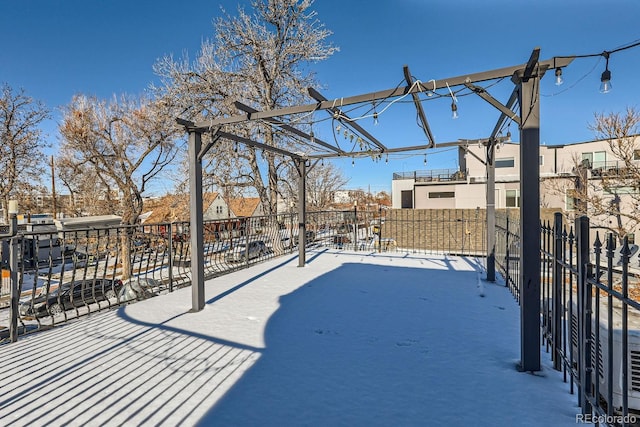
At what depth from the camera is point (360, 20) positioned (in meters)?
8.73

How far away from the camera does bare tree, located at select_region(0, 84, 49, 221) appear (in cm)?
1472

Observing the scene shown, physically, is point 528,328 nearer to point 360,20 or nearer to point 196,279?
point 196,279

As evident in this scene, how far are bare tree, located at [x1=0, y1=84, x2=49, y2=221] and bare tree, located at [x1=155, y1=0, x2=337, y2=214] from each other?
415 inches

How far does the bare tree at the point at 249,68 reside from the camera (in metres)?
9.74

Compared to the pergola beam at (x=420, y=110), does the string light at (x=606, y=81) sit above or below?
→ below

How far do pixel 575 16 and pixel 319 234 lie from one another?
9669 mm

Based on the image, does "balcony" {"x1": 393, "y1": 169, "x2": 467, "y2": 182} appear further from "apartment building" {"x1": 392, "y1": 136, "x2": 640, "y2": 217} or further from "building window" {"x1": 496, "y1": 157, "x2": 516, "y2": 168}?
"building window" {"x1": 496, "y1": 157, "x2": 516, "y2": 168}

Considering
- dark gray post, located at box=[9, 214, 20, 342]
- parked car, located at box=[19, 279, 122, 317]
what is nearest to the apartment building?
parked car, located at box=[19, 279, 122, 317]

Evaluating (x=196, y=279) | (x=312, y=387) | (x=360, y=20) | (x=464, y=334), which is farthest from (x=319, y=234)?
(x=312, y=387)

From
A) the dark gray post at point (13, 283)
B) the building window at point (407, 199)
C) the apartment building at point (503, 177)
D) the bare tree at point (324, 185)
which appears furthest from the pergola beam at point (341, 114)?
the building window at point (407, 199)

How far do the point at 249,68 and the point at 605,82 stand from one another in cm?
967

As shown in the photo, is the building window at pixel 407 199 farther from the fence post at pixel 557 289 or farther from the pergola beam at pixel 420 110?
the fence post at pixel 557 289

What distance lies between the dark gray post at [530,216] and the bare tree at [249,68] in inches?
316

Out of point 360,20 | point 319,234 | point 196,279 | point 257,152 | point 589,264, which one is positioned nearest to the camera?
point 589,264
